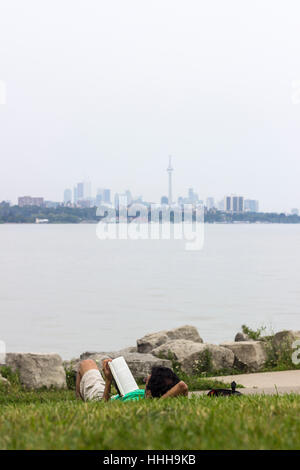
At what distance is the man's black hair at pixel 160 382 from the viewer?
28.1 feet

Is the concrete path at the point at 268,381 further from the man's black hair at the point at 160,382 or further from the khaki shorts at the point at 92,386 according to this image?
the man's black hair at the point at 160,382

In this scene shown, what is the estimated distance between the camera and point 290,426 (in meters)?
5.91

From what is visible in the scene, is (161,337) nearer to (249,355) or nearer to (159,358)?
(249,355)

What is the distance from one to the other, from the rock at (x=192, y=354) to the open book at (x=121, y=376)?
228 inches

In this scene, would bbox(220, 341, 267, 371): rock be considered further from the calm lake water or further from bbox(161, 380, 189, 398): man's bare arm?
the calm lake water

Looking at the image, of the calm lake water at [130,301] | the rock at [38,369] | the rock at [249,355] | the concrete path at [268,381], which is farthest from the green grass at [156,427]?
the calm lake water at [130,301]

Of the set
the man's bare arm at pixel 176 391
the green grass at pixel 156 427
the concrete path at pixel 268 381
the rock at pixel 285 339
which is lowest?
the concrete path at pixel 268 381

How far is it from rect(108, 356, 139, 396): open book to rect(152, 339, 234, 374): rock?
19.0 feet

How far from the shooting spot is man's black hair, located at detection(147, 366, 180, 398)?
28.1 ft

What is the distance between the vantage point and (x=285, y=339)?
52.9 ft

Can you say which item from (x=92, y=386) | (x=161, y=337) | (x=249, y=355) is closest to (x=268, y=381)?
(x=249, y=355)

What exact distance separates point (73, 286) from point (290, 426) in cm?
4963

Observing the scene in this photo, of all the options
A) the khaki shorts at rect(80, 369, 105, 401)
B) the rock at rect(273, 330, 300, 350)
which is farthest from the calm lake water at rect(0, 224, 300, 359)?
the khaki shorts at rect(80, 369, 105, 401)
